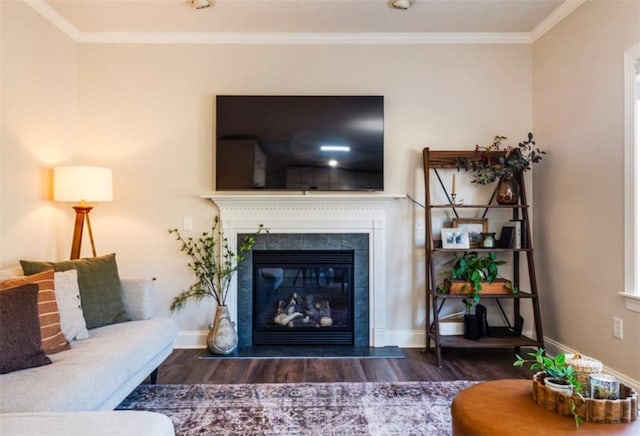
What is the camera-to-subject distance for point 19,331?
174 centimetres

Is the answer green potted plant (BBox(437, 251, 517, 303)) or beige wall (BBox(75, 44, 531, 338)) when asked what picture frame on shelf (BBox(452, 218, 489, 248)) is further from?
beige wall (BBox(75, 44, 531, 338))

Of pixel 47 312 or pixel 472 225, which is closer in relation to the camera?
pixel 47 312

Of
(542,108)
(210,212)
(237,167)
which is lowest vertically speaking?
(210,212)

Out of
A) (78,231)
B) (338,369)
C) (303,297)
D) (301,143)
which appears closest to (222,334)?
Answer: (303,297)

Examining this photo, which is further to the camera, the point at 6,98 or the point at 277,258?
the point at 277,258

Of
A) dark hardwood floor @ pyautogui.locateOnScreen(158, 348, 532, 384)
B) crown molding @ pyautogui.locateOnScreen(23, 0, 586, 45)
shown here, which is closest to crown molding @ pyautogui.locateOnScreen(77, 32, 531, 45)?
crown molding @ pyautogui.locateOnScreen(23, 0, 586, 45)

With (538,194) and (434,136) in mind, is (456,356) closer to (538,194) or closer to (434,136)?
(538,194)

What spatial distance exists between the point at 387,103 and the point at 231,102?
54.3 inches

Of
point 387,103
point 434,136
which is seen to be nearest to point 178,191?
point 387,103

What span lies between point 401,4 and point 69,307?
3.01 m

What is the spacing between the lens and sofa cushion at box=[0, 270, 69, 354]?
6.31 feet

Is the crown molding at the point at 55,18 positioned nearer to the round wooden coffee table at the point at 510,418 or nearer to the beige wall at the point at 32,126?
the beige wall at the point at 32,126

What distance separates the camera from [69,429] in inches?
46.9

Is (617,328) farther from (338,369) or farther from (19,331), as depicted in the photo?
(19,331)
